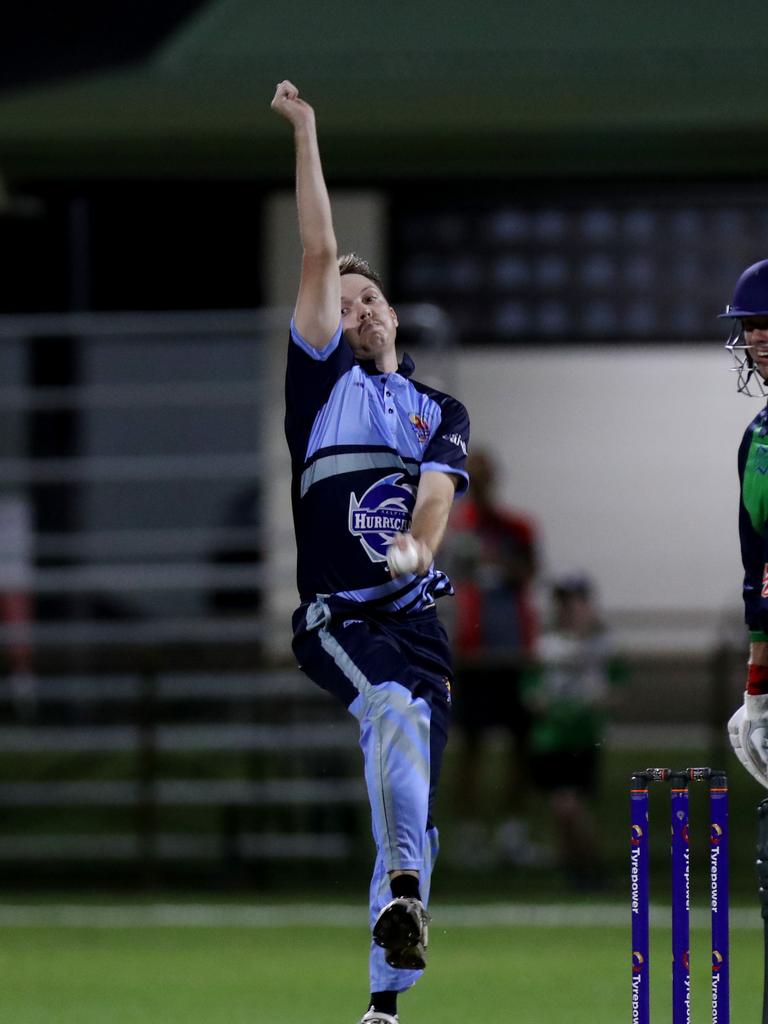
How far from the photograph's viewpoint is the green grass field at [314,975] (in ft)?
23.8

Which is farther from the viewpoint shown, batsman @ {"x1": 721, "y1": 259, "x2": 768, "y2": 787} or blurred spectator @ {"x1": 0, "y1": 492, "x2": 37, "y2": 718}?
blurred spectator @ {"x1": 0, "y1": 492, "x2": 37, "y2": 718}

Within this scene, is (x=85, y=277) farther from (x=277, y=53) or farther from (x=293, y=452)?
(x=293, y=452)

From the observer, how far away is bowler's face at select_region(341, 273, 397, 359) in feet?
18.5

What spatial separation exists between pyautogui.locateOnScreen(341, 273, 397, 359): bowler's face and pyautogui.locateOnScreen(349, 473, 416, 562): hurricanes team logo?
1.25 feet

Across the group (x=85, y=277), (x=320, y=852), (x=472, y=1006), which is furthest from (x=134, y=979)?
(x=85, y=277)

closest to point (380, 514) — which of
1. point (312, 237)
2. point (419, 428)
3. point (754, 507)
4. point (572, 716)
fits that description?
point (419, 428)

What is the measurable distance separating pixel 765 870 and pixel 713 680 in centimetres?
566

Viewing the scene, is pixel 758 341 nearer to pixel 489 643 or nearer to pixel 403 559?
pixel 403 559

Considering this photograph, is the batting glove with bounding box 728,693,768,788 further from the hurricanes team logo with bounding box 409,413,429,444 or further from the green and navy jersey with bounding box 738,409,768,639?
the hurricanes team logo with bounding box 409,413,429,444

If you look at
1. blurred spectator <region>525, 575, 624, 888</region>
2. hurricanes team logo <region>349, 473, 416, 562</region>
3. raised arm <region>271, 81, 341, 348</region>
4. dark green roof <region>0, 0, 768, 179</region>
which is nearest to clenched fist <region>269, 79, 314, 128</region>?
raised arm <region>271, 81, 341, 348</region>

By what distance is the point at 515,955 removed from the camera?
864cm

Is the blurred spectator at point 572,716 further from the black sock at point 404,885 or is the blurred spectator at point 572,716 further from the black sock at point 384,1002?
Result: the black sock at point 404,885

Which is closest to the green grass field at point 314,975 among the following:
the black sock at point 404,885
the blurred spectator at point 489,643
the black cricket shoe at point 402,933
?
the blurred spectator at point 489,643

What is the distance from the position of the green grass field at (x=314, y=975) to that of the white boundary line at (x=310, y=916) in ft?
0.14
